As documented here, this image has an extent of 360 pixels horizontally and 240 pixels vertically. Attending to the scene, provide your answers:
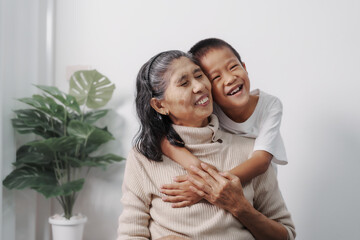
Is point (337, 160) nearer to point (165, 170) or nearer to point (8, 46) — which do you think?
point (165, 170)

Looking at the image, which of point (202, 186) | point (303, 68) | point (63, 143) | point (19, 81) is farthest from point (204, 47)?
point (19, 81)

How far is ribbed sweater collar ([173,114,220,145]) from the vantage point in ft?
4.42

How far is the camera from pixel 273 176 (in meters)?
1.42

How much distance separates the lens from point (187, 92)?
1301 millimetres

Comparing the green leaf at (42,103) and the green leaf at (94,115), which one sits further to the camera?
the green leaf at (94,115)

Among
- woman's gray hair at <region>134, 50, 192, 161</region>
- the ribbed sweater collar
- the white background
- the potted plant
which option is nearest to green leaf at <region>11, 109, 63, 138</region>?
the potted plant

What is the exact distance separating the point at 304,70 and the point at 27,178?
1908 mm

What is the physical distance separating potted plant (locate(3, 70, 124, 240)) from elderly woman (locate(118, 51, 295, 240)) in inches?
49.6

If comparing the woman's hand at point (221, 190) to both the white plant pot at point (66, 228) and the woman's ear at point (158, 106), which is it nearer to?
the woman's ear at point (158, 106)

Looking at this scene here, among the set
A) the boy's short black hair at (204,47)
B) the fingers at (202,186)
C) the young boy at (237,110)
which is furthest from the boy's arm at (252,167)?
the boy's short black hair at (204,47)

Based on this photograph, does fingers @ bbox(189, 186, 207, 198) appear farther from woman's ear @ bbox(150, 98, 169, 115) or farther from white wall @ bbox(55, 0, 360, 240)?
white wall @ bbox(55, 0, 360, 240)

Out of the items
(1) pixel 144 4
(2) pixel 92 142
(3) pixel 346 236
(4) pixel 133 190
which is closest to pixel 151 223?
(4) pixel 133 190

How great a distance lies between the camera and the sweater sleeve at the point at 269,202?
1.36 m

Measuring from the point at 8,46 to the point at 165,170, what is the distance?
5.64 feet
